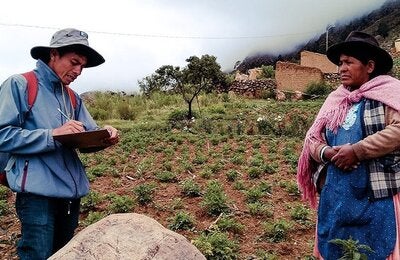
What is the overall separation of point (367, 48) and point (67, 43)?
1.69m

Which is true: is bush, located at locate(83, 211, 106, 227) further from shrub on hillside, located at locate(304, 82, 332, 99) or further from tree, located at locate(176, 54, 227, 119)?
shrub on hillside, located at locate(304, 82, 332, 99)

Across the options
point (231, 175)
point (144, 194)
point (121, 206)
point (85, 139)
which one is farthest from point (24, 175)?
point (231, 175)

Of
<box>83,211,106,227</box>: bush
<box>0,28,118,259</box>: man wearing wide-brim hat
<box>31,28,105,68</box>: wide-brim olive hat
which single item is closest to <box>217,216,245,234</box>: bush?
<box>83,211,106,227</box>: bush

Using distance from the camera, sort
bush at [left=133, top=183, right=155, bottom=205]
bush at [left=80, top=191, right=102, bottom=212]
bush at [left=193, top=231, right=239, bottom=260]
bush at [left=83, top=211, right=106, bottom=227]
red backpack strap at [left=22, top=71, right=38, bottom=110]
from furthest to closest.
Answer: bush at [left=133, top=183, right=155, bottom=205] < bush at [left=80, top=191, right=102, bottom=212] < bush at [left=83, top=211, right=106, bottom=227] < bush at [left=193, top=231, right=239, bottom=260] < red backpack strap at [left=22, top=71, right=38, bottom=110]

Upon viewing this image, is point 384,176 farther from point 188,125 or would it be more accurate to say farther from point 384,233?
point 188,125

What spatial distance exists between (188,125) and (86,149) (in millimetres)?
11890

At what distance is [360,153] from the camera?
263cm

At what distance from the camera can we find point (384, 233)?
2650 mm

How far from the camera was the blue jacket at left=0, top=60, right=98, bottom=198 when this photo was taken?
8.18ft

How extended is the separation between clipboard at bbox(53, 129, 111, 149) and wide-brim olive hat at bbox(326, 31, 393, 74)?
1.46 metres

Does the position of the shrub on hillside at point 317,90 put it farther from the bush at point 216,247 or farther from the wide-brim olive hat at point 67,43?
the wide-brim olive hat at point 67,43

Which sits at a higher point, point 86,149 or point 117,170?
point 86,149

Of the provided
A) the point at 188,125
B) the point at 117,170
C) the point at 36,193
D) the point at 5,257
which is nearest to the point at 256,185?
the point at 117,170

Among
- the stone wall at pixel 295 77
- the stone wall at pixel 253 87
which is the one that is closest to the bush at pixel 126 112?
the stone wall at pixel 253 87
